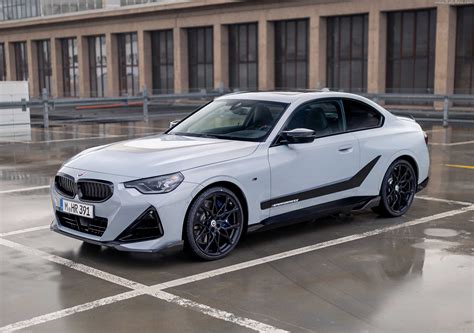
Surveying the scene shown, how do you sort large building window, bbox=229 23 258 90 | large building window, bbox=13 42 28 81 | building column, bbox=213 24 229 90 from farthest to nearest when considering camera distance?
large building window, bbox=13 42 28 81 → building column, bbox=213 24 229 90 → large building window, bbox=229 23 258 90

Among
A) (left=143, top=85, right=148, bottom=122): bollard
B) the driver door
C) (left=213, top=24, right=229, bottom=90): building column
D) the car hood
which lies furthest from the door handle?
(left=213, top=24, right=229, bottom=90): building column

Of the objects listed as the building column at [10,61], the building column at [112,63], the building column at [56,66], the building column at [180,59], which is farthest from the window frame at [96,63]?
the building column at [10,61]

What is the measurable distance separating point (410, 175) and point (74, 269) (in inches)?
169

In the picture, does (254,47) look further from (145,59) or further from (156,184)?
(156,184)

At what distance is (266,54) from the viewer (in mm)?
39625

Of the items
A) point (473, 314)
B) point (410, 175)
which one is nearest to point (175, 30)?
point (410, 175)

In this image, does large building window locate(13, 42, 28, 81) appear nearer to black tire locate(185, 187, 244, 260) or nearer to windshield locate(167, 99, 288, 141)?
windshield locate(167, 99, 288, 141)

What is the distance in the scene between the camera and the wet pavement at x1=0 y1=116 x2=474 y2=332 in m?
4.95

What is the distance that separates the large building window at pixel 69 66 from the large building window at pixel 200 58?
1196 centimetres

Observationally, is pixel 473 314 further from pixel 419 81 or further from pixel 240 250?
pixel 419 81

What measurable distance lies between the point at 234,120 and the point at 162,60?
3991 cm

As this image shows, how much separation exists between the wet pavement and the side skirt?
0.73 ft

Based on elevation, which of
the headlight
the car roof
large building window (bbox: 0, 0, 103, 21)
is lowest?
the headlight

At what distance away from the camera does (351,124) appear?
793 cm
